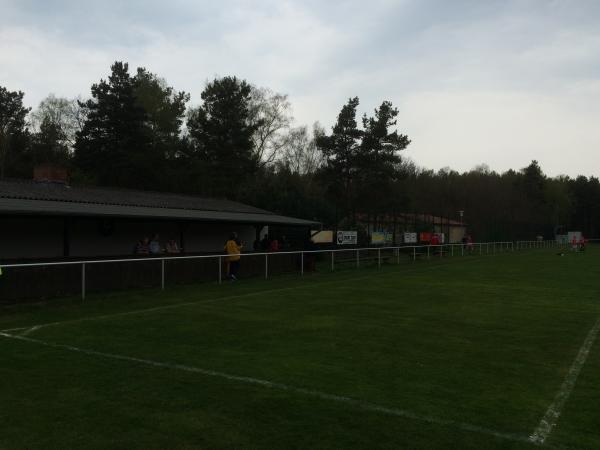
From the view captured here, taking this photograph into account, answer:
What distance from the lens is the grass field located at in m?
4.32

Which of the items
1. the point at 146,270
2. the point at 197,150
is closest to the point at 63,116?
the point at 197,150

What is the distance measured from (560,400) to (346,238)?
18539 mm

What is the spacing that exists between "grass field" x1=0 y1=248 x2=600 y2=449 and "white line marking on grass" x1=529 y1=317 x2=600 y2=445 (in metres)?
0.02

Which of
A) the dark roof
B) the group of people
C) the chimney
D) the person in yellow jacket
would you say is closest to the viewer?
the dark roof

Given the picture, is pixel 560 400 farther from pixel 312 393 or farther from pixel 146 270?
pixel 146 270

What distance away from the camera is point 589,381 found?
5.89 m

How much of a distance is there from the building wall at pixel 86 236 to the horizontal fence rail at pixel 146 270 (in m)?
3.94

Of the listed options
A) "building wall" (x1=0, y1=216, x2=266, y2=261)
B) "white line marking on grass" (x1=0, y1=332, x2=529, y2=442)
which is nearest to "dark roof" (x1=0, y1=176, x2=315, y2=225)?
"building wall" (x1=0, y1=216, x2=266, y2=261)

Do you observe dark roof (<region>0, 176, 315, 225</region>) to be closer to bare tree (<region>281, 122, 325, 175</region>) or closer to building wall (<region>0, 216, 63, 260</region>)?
building wall (<region>0, 216, 63, 260</region>)

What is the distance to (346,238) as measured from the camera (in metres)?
23.7

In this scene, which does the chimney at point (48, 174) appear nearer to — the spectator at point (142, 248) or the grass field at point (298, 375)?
the spectator at point (142, 248)

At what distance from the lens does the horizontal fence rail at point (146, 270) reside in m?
11.5

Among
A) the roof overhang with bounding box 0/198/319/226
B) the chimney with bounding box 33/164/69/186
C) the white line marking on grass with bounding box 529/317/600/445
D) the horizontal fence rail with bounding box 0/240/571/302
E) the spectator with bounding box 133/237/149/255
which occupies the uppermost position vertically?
the chimney with bounding box 33/164/69/186

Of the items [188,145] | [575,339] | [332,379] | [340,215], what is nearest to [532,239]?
[340,215]
